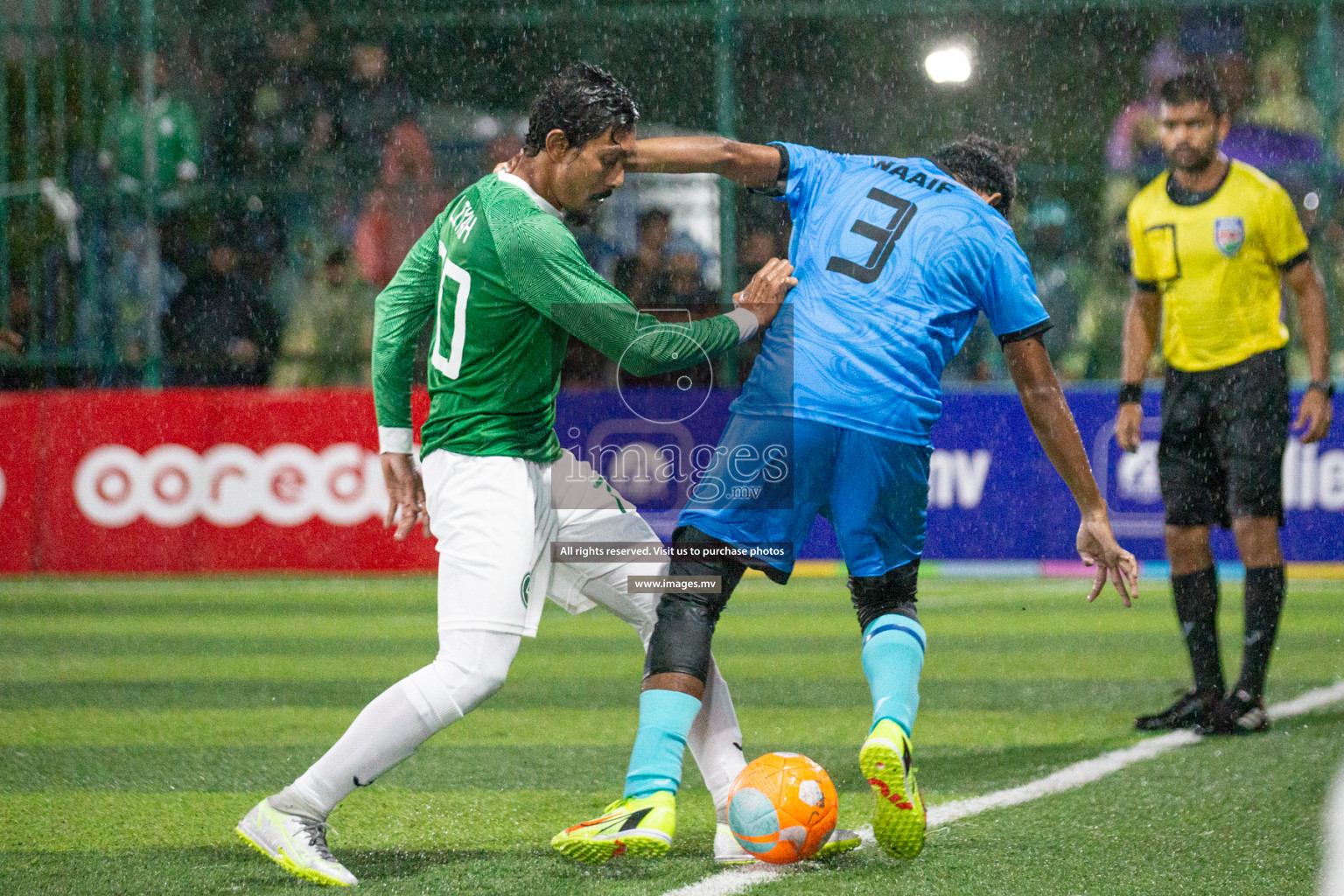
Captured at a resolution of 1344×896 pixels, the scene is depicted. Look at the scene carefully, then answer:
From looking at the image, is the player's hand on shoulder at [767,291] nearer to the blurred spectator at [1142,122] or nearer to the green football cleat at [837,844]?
the green football cleat at [837,844]

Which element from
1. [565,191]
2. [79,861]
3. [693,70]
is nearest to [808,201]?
[565,191]

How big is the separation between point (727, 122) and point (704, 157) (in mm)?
8770

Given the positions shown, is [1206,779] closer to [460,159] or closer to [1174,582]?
[1174,582]

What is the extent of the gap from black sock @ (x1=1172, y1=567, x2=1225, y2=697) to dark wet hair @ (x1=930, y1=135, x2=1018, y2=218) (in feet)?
7.24

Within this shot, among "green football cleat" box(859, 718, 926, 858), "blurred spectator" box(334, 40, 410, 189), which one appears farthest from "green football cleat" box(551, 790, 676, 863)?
"blurred spectator" box(334, 40, 410, 189)

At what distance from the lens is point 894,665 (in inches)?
151

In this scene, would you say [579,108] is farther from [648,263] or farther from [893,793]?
[648,263]

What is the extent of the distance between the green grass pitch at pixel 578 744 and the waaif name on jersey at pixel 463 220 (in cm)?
156

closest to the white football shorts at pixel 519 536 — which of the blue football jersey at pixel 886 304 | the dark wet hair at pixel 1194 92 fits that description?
the blue football jersey at pixel 886 304

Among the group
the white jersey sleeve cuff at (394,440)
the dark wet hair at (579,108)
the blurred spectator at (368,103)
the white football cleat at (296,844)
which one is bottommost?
the white football cleat at (296,844)

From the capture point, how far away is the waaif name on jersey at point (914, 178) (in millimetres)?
3949

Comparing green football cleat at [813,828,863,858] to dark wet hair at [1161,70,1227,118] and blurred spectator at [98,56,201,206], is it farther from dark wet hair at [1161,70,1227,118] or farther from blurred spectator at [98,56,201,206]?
blurred spectator at [98,56,201,206]


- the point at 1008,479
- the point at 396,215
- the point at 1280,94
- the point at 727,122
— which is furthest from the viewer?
the point at 1280,94

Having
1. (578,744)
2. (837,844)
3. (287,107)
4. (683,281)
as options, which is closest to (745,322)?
(837,844)
